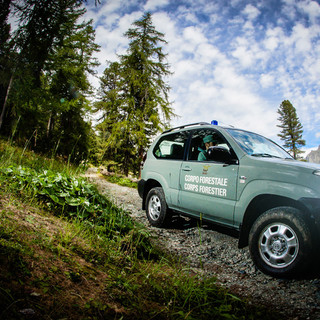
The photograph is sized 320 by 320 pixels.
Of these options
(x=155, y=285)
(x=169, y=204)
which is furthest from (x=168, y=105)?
(x=155, y=285)

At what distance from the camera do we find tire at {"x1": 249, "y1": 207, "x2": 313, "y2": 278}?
2.30m

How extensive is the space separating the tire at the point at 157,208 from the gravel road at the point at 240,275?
0.18 m

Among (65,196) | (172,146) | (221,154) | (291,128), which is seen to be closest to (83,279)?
(65,196)

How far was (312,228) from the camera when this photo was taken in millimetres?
2314

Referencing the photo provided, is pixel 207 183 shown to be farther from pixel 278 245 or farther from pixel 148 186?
pixel 148 186

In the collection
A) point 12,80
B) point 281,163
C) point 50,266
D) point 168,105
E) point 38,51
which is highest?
point 168,105

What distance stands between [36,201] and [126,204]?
10.9 feet

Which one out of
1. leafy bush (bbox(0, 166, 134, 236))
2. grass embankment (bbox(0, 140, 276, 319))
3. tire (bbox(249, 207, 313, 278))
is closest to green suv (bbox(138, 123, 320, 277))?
tire (bbox(249, 207, 313, 278))

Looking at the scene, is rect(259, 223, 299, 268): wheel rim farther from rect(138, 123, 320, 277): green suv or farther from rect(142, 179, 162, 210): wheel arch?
rect(142, 179, 162, 210): wheel arch

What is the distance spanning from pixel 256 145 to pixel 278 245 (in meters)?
1.65

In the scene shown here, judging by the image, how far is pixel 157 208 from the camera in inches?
183

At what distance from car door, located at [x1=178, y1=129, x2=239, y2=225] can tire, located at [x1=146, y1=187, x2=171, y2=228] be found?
0.54 meters

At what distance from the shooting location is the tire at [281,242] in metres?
2.30

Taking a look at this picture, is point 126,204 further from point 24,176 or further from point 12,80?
point 12,80
